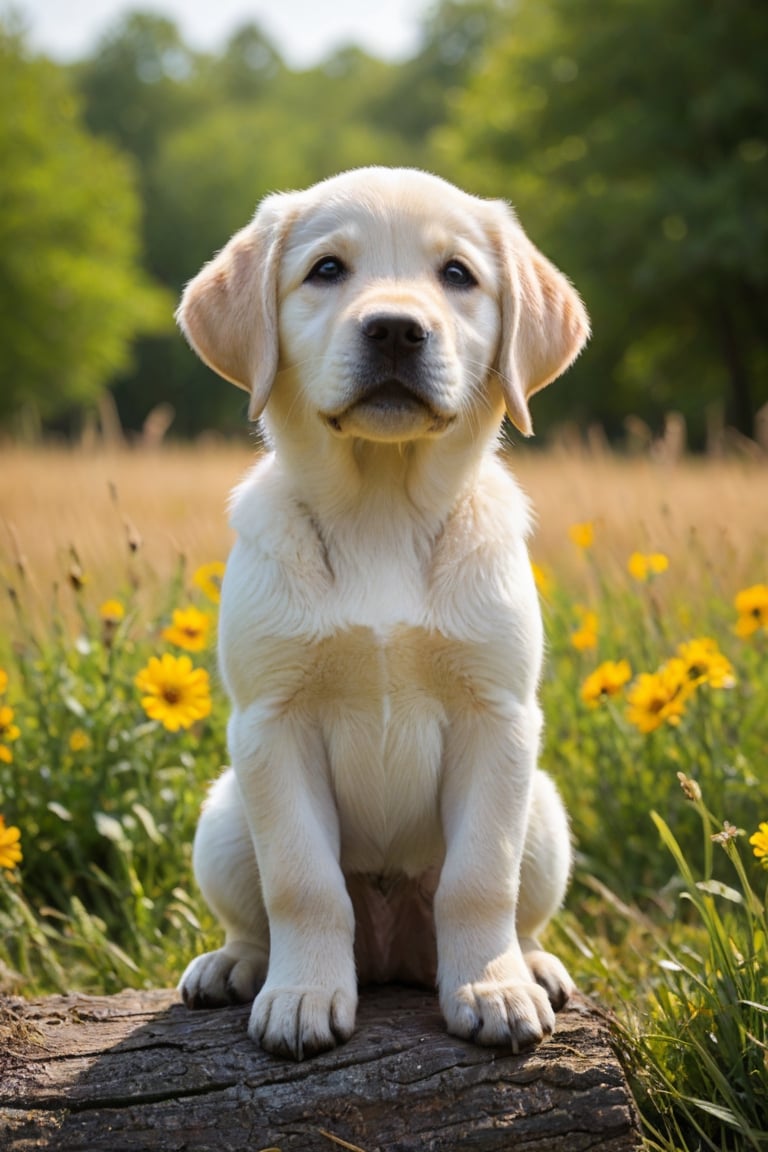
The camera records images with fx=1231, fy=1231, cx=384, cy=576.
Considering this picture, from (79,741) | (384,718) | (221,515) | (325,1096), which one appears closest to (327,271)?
(384,718)

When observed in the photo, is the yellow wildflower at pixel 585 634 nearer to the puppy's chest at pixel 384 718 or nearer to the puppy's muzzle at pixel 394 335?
the puppy's chest at pixel 384 718

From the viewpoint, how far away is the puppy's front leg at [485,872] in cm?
229

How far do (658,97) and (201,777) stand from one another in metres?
17.2

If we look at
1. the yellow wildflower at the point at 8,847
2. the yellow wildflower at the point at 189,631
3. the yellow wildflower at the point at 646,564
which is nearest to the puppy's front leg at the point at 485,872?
the yellow wildflower at the point at 8,847

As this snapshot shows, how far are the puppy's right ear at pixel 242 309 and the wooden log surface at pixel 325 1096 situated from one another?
1.27 m

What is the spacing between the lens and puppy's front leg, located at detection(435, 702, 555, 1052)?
2.29 meters

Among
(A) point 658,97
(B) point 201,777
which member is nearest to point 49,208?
(A) point 658,97

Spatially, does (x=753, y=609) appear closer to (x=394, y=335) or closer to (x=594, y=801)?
(x=594, y=801)

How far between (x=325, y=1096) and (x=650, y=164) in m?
18.4

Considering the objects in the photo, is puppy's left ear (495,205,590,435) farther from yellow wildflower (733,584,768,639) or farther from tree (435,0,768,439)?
tree (435,0,768,439)

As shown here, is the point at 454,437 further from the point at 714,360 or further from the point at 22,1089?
the point at 714,360

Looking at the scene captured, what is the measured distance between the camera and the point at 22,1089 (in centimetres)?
220

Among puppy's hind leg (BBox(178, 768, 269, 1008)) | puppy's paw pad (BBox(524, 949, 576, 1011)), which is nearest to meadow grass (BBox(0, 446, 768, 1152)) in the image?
puppy's paw pad (BBox(524, 949, 576, 1011))

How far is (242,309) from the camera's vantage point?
264 centimetres
